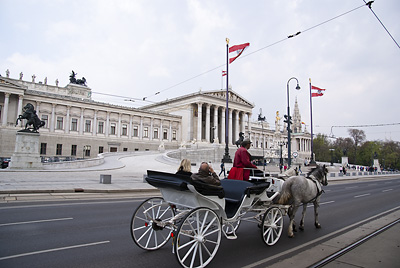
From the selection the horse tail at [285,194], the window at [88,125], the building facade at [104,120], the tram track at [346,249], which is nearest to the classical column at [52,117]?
the building facade at [104,120]

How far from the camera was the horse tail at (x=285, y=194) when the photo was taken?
6937mm

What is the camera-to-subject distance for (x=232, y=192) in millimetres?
6012

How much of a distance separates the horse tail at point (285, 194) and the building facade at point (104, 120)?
45.0 m

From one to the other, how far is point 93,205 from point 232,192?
677cm

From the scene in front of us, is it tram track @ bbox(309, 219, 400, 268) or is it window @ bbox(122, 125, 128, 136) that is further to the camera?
window @ bbox(122, 125, 128, 136)

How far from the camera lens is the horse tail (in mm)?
6937

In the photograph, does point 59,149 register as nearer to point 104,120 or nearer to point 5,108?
point 5,108

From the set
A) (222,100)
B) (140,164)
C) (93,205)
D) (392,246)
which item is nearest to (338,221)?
(392,246)

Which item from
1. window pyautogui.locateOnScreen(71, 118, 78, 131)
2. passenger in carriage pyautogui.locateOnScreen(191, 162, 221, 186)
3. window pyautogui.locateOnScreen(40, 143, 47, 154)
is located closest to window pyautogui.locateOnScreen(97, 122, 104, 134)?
window pyautogui.locateOnScreen(71, 118, 78, 131)

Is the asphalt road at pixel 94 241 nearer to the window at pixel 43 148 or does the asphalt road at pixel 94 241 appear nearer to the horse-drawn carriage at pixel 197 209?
the horse-drawn carriage at pixel 197 209

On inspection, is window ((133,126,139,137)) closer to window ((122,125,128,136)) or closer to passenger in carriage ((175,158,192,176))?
window ((122,125,128,136))

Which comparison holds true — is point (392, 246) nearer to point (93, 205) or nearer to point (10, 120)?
point (93, 205)

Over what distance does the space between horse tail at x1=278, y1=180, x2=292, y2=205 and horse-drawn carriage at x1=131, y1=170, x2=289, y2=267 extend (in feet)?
0.75

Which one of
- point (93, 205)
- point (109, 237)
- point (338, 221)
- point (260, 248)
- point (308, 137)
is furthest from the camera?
point (308, 137)
